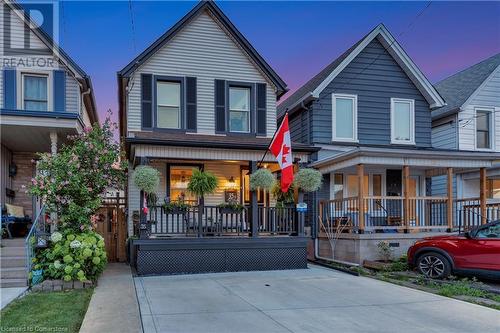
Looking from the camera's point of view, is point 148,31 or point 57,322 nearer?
point 57,322

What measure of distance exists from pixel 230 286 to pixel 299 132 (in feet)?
26.4

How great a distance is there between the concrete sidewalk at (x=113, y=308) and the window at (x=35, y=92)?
5.80 meters

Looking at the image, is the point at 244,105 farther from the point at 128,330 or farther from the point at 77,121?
the point at 128,330

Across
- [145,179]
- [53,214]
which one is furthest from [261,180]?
[53,214]

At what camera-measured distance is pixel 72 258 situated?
897 cm

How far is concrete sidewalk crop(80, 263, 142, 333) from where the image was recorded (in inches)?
234

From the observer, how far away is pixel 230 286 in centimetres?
916

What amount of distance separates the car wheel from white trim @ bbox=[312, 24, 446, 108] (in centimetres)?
702

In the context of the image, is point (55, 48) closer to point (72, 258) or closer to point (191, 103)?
point (191, 103)

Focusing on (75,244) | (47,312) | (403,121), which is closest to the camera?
(47,312)

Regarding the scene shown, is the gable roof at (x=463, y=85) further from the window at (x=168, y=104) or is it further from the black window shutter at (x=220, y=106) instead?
the window at (x=168, y=104)

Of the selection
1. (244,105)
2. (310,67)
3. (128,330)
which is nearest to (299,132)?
(244,105)

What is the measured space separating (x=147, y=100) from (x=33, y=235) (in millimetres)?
5306

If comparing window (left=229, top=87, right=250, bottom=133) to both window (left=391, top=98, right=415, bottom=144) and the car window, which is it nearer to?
window (left=391, top=98, right=415, bottom=144)
